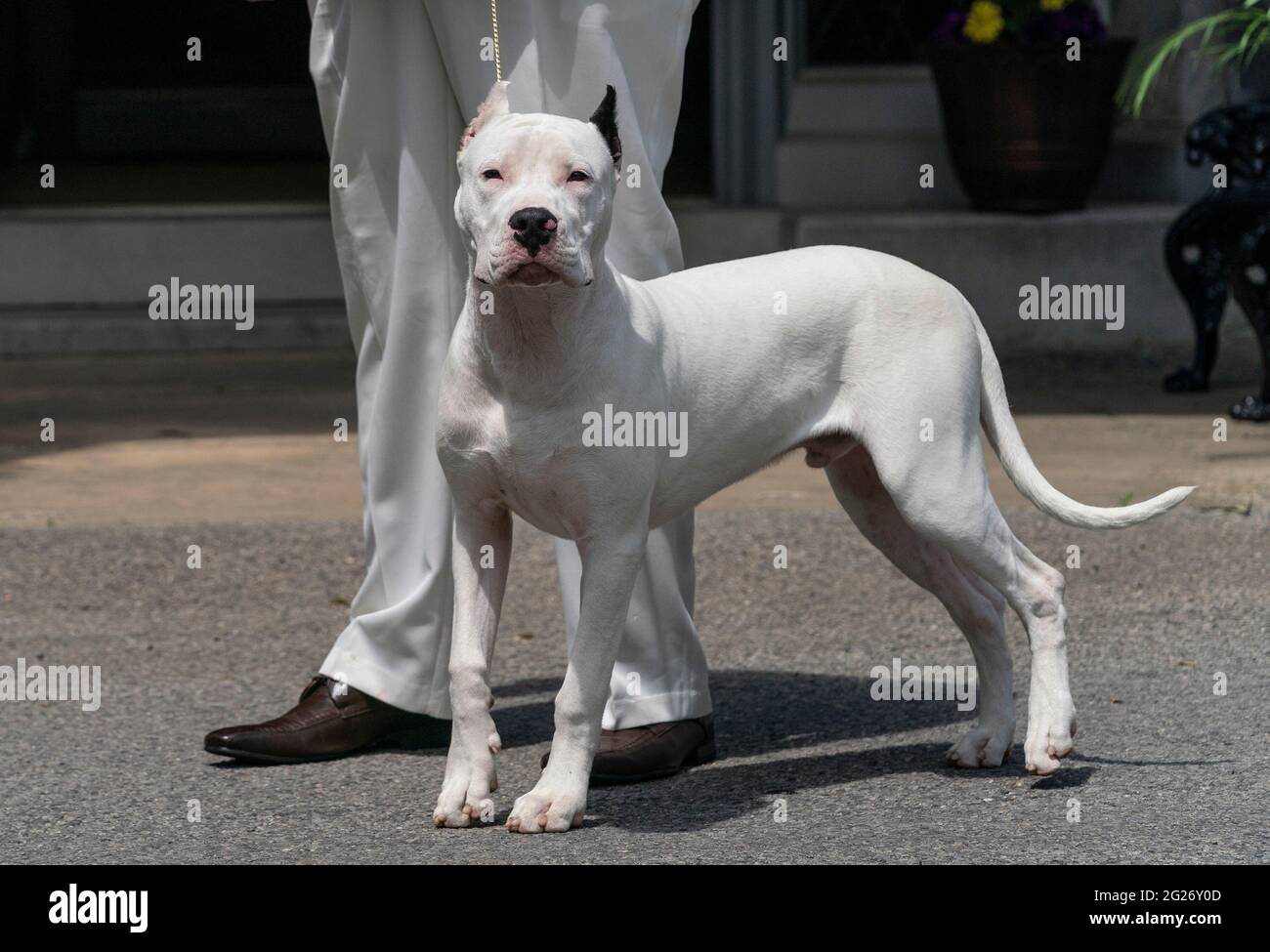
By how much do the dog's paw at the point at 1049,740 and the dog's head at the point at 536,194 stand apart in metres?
1.20

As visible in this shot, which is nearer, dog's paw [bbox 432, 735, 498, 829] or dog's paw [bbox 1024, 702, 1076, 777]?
dog's paw [bbox 432, 735, 498, 829]

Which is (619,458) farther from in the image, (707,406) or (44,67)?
(44,67)

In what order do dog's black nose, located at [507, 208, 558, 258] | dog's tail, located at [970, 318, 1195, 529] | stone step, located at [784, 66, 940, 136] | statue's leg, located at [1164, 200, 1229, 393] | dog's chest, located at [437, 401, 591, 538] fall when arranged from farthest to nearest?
1. stone step, located at [784, 66, 940, 136]
2. statue's leg, located at [1164, 200, 1229, 393]
3. dog's tail, located at [970, 318, 1195, 529]
4. dog's chest, located at [437, 401, 591, 538]
5. dog's black nose, located at [507, 208, 558, 258]

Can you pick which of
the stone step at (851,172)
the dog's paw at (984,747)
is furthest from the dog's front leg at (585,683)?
the stone step at (851,172)

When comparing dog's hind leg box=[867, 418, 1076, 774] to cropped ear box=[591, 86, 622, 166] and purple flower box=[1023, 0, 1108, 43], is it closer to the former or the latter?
cropped ear box=[591, 86, 622, 166]

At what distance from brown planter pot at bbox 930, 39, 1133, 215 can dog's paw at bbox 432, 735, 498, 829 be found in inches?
259

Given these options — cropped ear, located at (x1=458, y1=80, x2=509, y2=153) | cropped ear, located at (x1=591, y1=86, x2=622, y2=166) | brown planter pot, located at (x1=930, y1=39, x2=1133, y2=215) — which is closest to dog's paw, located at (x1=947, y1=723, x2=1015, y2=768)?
cropped ear, located at (x1=591, y1=86, x2=622, y2=166)

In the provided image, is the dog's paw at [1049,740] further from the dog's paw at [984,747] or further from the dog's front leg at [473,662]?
the dog's front leg at [473,662]

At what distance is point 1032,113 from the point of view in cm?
943

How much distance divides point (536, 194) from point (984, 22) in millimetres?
6685

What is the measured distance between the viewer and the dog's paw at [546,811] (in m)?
3.50

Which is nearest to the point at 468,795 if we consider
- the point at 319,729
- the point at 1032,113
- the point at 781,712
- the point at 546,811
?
the point at 546,811

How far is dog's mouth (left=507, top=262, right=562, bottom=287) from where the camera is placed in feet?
10.4

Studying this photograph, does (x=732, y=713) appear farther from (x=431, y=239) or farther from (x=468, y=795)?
(x=431, y=239)
